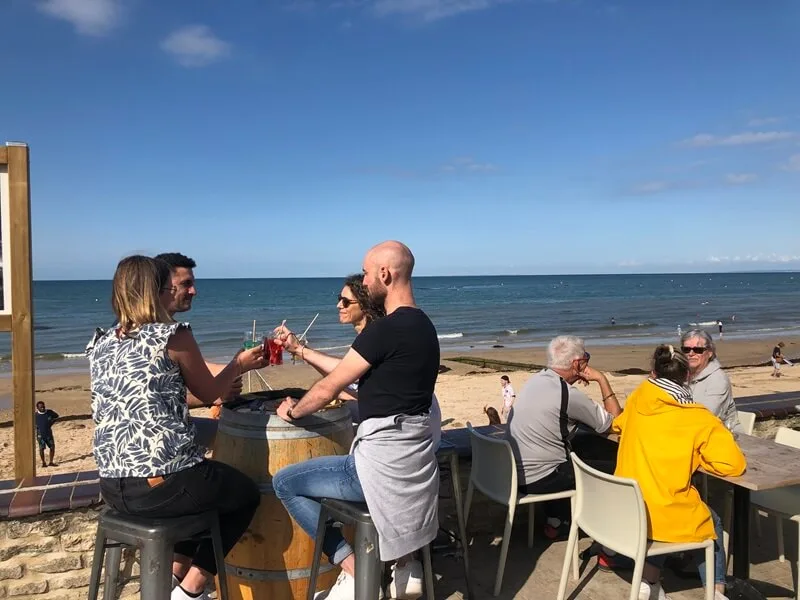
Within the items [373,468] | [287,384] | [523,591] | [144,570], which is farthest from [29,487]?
[287,384]

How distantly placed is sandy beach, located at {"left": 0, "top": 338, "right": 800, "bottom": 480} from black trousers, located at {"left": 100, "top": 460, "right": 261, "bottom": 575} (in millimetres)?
7217

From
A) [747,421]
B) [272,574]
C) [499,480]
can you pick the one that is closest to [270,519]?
[272,574]

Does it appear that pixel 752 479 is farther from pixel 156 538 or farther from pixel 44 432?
pixel 44 432

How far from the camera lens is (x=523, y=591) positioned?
3.19m

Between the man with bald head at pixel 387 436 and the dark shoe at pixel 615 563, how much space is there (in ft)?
4.45

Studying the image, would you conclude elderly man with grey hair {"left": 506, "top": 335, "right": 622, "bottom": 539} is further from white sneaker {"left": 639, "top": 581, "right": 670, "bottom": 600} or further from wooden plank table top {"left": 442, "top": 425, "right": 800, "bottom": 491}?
white sneaker {"left": 639, "top": 581, "right": 670, "bottom": 600}

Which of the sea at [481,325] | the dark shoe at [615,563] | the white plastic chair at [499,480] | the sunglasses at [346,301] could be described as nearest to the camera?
the white plastic chair at [499,480]

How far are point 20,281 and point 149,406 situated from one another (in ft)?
4.41

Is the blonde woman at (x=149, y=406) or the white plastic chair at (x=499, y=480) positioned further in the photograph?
the white plastic chair at (x=499, y=480)

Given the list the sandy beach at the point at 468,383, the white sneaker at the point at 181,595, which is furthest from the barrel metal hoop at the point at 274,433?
the sandy beach at the point at 468,383

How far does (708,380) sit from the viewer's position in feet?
12.5

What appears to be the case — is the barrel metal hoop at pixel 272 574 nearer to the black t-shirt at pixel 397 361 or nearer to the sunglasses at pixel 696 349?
the black t-shirt at pixel 397 361

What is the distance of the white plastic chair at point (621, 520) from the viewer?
260cm

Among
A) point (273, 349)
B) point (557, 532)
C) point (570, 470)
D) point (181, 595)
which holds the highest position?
point (273, 349)
